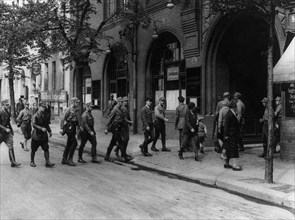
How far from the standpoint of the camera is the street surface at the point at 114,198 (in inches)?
224

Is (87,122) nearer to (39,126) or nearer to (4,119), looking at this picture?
(39,126)

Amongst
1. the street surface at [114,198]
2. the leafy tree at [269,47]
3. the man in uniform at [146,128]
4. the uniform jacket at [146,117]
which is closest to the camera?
the street surface at [114,198]

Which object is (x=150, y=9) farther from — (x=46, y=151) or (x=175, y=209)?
(x=175, y=209)

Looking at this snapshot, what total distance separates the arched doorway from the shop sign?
239 centimetres

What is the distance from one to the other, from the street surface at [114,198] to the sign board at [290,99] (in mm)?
3980

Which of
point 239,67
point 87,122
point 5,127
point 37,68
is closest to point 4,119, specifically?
point 5,127

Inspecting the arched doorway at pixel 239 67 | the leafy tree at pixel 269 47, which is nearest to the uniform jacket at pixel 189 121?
the leafy tree at pixel 269 47

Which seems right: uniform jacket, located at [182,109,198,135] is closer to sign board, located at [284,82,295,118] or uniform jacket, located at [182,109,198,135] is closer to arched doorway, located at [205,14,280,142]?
sign board, located at [284,82,295,118]

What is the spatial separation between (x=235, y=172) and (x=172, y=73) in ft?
28.8

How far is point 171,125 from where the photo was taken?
16.4 metres

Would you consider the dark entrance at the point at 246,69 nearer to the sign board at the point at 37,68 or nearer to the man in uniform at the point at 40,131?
the man in uniform at the point at 40,131

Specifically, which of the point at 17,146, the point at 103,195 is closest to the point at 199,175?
the point at 103,195

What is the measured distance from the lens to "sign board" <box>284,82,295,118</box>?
10.2 metres

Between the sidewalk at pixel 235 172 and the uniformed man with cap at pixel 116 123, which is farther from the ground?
the uniformed man with cap at pixel 116 123
